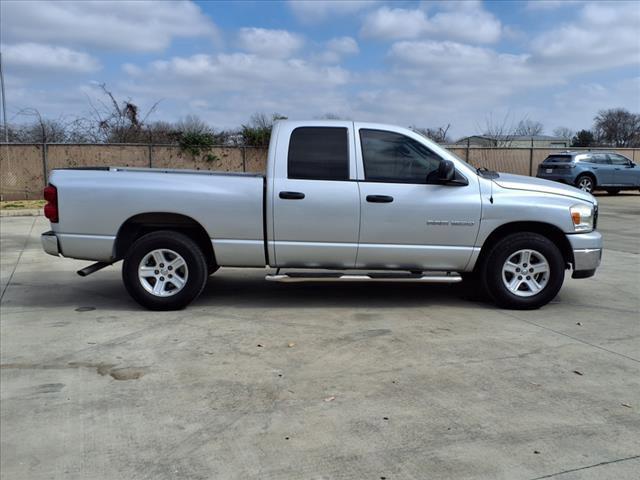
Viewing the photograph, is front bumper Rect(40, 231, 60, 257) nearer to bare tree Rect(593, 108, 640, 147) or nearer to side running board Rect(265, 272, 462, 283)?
side running board Rect(265, 272, 462, 283)

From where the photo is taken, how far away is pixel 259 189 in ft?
19.6

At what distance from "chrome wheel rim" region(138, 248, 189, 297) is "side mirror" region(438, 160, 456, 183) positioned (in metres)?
2.85

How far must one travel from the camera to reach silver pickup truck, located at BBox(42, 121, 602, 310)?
5.96 metres

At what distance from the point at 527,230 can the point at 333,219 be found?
2.15 metres

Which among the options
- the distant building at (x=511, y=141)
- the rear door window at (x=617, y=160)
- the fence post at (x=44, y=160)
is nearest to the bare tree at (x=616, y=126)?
the distant building at (x=511, y=141)

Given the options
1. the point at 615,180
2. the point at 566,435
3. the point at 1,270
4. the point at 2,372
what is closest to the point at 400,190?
the point at 566,435

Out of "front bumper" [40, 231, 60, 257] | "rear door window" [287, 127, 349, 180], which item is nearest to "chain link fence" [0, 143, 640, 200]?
"front bumper" [40, 231, 60, 257]

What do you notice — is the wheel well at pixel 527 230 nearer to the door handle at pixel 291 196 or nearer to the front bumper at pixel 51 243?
the door handle at pixel 291 196

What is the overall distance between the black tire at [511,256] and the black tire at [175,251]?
10.1 ft

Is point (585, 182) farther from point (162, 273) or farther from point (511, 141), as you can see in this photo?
point (162, 273)

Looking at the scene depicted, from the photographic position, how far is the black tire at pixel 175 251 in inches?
237

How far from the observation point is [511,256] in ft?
20.1

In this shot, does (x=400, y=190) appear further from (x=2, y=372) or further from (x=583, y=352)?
(x=2, y=372)

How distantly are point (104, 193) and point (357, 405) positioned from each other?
12.0 ft
